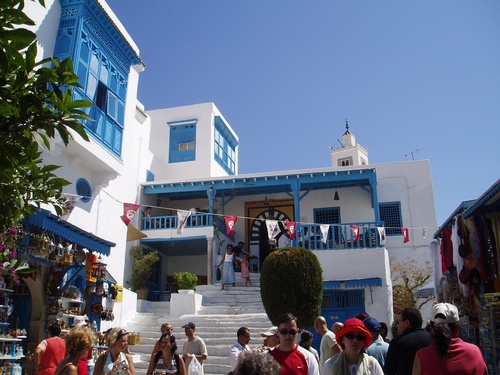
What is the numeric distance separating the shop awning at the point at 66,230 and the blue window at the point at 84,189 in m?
2.04

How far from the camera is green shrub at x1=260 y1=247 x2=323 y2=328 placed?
454 inches

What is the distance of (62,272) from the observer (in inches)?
421

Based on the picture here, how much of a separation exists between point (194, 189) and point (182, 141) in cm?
445

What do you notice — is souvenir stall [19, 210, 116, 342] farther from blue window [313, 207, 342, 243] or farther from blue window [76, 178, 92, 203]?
blue window [313, 207, 342, 243]

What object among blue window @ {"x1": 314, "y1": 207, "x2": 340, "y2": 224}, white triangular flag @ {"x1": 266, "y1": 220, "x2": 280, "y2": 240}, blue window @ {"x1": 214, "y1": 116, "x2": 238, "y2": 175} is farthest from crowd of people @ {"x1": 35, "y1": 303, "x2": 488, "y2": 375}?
blue window @ {"x1": 214, "y1": 116, "x2": 238, "y2": 175}

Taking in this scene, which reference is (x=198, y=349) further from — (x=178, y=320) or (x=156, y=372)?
(x=178, y=320)

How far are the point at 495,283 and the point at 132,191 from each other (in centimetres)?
1267

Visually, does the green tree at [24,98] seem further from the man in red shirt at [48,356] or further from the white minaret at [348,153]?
the white minaret at [348,153]

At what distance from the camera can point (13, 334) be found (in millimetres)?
8953

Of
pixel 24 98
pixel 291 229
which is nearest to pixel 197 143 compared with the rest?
pixel 291 229

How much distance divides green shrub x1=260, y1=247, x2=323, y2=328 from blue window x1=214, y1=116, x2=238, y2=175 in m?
11.3

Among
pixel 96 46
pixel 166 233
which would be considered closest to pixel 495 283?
pixel 96 46

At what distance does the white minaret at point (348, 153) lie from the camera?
43.4 meters

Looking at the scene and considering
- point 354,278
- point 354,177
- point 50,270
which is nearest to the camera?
point 50,270
